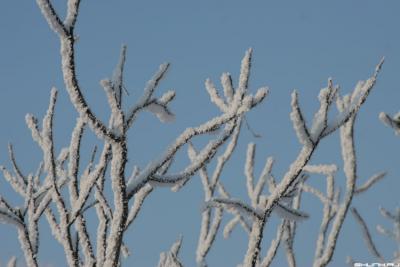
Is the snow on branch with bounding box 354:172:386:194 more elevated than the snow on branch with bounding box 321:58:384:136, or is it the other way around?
the snow on branch with bounding box 354:172:386:194

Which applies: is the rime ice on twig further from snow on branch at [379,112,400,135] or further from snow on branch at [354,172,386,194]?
snow on branch at [379,112,400,135]

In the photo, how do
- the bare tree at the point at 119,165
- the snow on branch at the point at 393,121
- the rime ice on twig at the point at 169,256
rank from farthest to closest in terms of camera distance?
the snow on branch at the point at 393,121 < the rime ice on twig at the point at 169,256 < the bare tree at the point at 119,165

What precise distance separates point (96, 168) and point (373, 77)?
1318 mm

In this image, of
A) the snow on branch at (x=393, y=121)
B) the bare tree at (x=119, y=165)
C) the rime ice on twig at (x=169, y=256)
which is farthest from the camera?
the snow on branch at (x=393, y=121)

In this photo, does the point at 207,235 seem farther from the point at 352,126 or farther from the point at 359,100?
the point at 359,100

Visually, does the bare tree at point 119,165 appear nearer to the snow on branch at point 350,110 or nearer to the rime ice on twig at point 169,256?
the snow on branch at point 350,110

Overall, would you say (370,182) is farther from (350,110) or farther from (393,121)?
(350,110)

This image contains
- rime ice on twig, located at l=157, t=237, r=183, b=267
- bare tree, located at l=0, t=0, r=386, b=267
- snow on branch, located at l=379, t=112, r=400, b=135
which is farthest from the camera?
snow on branch, located at l=379, t=112, r=400, b=135

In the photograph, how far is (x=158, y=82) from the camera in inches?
101

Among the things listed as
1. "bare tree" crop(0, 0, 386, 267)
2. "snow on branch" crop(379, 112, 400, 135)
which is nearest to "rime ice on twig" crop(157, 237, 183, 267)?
"bare tree" crop(0, 0, 386, 267)

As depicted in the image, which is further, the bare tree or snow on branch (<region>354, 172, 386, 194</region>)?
snow on branch (<region>354, 172, 386, 194</region>)

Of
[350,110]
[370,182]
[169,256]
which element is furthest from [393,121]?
[350,110]

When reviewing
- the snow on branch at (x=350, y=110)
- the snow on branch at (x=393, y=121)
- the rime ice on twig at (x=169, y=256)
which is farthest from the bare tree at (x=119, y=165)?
the snow on branch at (x=393, y=121)

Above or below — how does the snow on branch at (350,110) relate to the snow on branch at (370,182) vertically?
below
